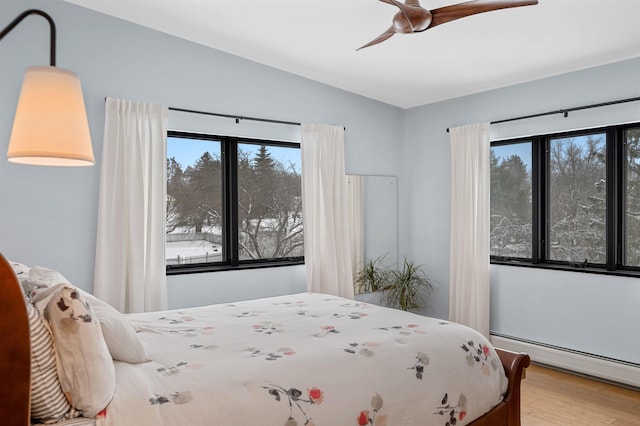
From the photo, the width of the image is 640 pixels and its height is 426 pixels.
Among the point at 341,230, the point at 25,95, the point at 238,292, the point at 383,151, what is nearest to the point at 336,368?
the point at 25,95

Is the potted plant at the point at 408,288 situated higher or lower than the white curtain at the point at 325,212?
lower

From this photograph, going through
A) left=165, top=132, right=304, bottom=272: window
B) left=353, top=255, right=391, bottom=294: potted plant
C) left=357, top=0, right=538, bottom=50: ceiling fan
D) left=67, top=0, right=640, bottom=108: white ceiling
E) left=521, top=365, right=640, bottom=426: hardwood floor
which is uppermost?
left=67, top=0, right=640, bottom=108: white ceiling

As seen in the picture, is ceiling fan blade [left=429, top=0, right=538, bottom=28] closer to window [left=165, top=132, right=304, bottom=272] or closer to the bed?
the bed

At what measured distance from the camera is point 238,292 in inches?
159

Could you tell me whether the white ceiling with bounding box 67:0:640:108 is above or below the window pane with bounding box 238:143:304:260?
above

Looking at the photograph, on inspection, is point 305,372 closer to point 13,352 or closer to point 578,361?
point 13,352

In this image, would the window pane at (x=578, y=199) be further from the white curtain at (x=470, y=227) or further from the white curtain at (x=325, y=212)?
the white curtain at (x=325, y=212)

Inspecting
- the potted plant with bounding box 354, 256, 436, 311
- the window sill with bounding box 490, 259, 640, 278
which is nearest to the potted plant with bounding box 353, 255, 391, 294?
the potted plant with bounding box 354, 256, 436, 311

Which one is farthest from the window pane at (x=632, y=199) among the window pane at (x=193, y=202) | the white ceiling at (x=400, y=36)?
the window pane at (x=193, y=202)

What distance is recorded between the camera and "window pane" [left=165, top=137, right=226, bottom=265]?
383cm

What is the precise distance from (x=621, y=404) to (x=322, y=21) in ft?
11.0

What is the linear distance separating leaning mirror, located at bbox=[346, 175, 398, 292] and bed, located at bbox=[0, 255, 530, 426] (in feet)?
6.87

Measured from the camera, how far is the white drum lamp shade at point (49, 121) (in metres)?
1.52

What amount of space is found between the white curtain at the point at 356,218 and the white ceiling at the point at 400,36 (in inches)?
41.9
